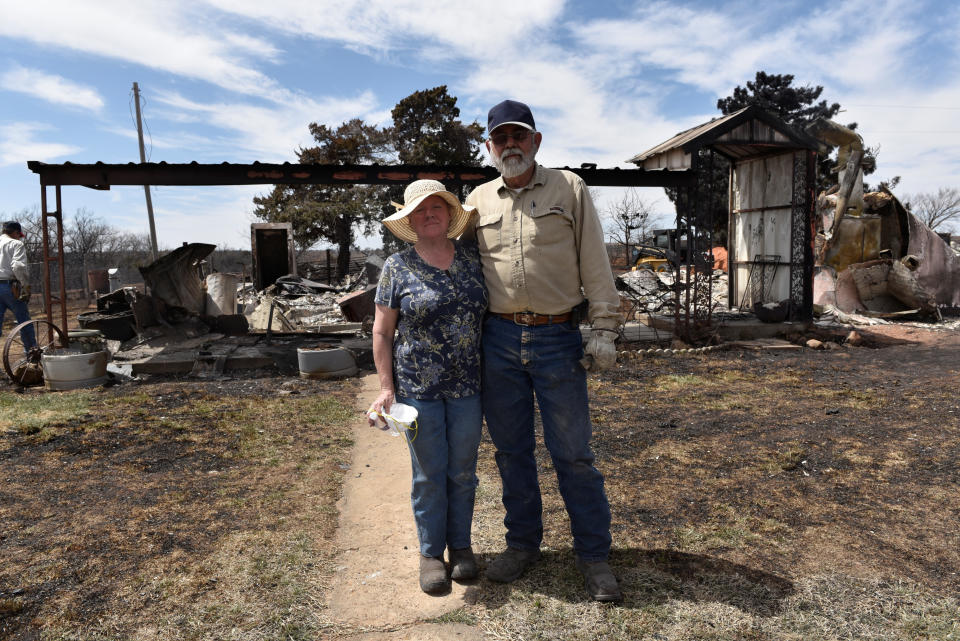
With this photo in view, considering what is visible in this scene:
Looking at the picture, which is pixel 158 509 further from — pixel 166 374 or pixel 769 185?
pixel 769 185

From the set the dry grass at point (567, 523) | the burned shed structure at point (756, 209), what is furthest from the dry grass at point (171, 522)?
the burned shed structure at point (756, 209)

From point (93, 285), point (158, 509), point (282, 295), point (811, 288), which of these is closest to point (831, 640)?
point (158, 509)

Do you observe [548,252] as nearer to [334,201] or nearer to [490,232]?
[490,232]

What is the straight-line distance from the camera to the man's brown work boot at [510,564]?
301 cm

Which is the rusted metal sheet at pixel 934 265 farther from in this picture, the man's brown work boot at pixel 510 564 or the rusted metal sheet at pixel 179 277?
the rusted metal sheet at pixel 179 277

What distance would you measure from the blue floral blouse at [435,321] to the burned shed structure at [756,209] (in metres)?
8.73

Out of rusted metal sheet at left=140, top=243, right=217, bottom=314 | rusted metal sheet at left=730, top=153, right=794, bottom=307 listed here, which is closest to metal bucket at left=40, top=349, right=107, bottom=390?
rusted metal sheet at left=140, top=243, right=217, bottom=314

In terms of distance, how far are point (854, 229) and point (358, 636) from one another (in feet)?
53.7

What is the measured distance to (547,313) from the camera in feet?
9.23

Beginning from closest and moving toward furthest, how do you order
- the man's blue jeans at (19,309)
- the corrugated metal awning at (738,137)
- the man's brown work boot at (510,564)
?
the man's brown work boot at (510,564) → the man's blue jeans at (19,309) → the corrugated metal awning at (738,137)

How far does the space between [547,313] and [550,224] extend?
400 mm

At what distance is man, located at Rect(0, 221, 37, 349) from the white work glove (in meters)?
9.06

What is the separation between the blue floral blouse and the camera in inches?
110

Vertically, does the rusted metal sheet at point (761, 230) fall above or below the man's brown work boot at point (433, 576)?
above
